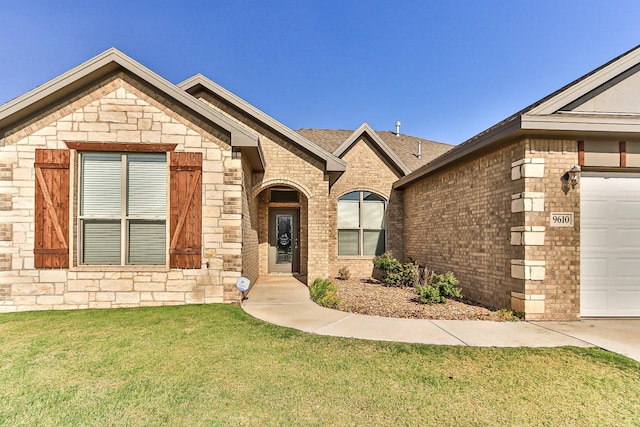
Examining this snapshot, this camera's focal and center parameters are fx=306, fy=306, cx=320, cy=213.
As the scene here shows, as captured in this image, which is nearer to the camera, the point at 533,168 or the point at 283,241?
the point at 533,168

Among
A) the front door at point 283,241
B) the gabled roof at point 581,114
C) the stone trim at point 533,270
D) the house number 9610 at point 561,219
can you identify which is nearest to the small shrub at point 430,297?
the stone trim at point 533,270

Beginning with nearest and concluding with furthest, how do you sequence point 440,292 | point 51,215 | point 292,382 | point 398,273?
1. point 292,382
2. point 51,215
3. point 440,292
4. point 398,273

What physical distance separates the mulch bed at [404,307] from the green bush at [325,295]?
20cm

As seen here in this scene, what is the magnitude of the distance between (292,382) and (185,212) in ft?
15.2

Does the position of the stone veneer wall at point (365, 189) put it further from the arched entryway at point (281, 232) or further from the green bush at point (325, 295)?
the green bush at point (325, 295)

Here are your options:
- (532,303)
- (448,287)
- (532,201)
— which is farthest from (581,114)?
(448,287)

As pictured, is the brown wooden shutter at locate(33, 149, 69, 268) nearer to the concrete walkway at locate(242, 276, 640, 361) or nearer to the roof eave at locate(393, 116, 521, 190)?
the concrete walkway at locate(242, 276, 640, 361)

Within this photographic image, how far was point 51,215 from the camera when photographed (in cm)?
641

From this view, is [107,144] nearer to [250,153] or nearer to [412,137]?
[250,153]

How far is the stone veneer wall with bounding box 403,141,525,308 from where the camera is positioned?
633 cm

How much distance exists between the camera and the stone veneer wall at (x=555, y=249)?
19.1 ft

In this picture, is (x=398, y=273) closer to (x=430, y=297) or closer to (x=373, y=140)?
(x=430, y=297)

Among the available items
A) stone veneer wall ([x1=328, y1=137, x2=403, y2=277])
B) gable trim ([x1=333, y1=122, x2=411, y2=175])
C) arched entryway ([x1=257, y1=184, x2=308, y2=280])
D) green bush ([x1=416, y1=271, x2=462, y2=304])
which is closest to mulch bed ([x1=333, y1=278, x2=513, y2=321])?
green bush ([x1=416, y1=271, x2=462, y2=304])

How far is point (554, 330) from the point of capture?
5.17 metres
